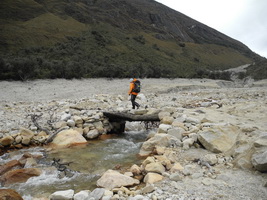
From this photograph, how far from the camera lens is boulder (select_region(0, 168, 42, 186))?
15.8ft

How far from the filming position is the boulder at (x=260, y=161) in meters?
3.76

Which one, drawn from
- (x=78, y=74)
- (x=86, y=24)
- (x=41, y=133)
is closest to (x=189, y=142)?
(x=41, y=133)

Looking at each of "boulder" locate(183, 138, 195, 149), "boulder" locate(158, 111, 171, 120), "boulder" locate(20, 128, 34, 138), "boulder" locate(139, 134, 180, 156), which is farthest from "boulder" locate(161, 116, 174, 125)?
"boulder" locate(20, 128, 34, 138)

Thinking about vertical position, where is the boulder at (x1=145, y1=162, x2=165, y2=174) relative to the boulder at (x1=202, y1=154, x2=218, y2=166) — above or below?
below

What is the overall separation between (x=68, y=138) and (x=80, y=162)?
1933 millimetres

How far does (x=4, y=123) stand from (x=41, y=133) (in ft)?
5.13

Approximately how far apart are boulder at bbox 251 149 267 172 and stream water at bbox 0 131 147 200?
2961mm

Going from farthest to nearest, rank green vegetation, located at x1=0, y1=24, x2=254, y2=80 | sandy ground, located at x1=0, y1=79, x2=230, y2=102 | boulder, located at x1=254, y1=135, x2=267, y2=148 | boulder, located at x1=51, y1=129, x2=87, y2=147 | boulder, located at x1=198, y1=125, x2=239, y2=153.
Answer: green vegetation, located at x1=0, y1=24, x2=254, y2=80, sandy ground, located at x1=0, y1=79, x2=230, y2=102, boulder, located at x1=51, y1=129, x2=87, y2=147, boulder, located at x1=198, y1=125, x2=239, y2=153, boulder, located at x1=254, y1=135, x2=267, y2=148

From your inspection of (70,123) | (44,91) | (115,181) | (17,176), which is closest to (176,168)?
(115,181)

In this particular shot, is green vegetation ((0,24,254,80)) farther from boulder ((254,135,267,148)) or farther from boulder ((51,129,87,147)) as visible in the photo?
boulder ((254,135,267,148))

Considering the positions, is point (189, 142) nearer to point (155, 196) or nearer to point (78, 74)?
point (155, 196)

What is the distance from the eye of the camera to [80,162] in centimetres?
605

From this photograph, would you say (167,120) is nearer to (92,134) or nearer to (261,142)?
(92,134)

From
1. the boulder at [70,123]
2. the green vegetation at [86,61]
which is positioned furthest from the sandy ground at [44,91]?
the boulder at [70,123]
